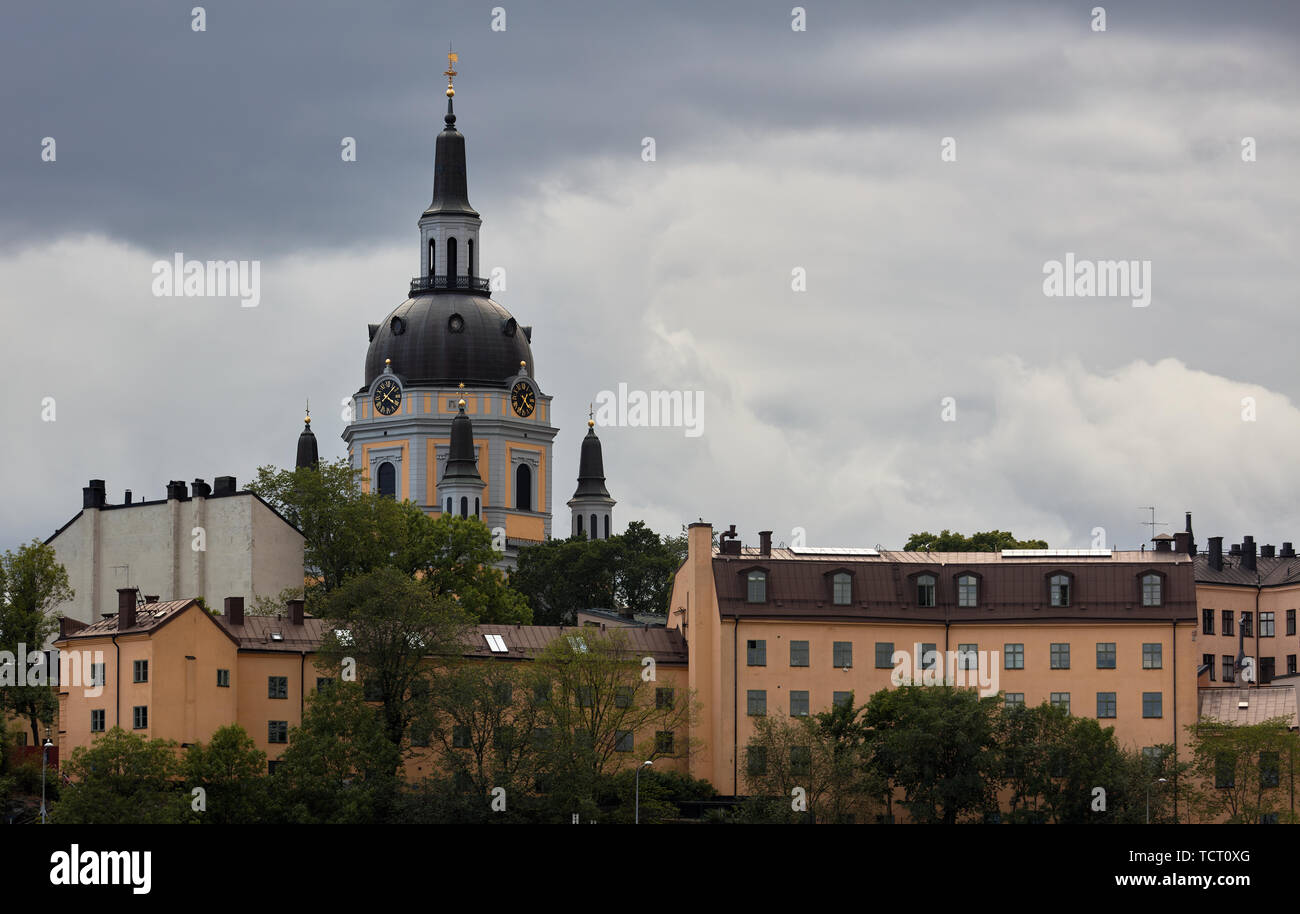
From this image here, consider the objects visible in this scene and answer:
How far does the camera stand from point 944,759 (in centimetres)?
10000

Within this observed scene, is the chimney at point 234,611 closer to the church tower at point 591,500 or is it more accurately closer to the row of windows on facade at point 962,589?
the row of windows on facade at point 962,589

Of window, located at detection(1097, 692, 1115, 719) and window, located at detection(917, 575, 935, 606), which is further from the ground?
window, located at detection(917, 575, 935, 606)

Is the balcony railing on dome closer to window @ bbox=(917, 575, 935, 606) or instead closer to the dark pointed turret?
the dark pointed turret

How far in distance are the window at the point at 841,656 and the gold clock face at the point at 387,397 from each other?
3372 inches

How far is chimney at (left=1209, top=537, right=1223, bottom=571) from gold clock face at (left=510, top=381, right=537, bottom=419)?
71.3m

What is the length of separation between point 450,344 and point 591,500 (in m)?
14.7

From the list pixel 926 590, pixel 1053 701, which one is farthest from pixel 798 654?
pixel 1053 701

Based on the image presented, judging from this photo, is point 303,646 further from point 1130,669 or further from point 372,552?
point 1130,669

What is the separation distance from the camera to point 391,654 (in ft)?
339

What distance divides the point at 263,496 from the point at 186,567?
7.98 metres

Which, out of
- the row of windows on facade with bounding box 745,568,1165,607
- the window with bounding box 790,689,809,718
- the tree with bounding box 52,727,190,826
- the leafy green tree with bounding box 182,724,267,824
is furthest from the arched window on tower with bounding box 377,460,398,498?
the tree with bounding box 52,727,190,826

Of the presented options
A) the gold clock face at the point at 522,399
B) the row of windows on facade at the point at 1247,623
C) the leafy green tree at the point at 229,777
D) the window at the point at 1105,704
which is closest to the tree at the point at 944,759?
the window at the point at 1105,704

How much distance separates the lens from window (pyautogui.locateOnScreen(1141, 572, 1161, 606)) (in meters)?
111

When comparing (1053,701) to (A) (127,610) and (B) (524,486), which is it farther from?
(B) (524,486)
